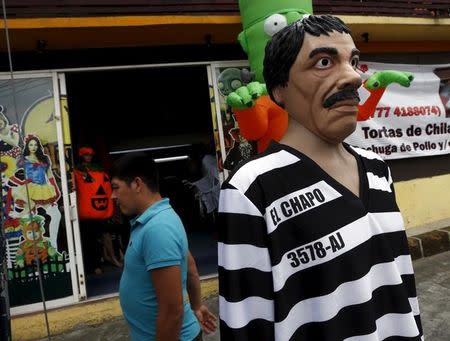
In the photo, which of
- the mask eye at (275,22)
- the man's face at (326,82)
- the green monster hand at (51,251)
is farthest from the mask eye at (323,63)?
the green monster hand at (51,251)

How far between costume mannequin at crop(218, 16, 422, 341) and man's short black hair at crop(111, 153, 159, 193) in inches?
34.5

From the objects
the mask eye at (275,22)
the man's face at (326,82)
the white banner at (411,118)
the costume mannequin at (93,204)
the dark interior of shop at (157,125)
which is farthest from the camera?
the dark interior of shop at (157,125)

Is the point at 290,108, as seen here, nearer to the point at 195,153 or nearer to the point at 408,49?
the point at 408,49

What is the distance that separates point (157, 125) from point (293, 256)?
28.7 feet

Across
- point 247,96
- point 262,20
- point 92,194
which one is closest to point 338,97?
point 247,96

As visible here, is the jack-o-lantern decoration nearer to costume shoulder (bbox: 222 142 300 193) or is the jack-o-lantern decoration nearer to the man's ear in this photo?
the man's ear

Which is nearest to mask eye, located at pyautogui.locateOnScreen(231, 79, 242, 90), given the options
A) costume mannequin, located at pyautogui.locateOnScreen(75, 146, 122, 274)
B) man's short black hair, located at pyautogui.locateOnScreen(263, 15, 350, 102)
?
costume mannequin, located at pyautogui.locateOnScreen(75, 146, 122, 274)

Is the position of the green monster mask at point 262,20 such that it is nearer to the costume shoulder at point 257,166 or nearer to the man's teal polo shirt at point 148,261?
the man's teal polo shirt at point 148,261

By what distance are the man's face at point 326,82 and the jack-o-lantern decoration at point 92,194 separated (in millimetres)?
4138

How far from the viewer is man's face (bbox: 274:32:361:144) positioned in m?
1.14

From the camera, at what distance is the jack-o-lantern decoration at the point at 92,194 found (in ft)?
15.7

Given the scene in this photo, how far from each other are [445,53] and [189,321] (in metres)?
6.17

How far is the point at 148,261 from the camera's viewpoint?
164 centimetres

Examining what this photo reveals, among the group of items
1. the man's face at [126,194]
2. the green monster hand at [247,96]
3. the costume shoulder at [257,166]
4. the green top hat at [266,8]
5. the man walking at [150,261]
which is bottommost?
the man walking at [150,261]
